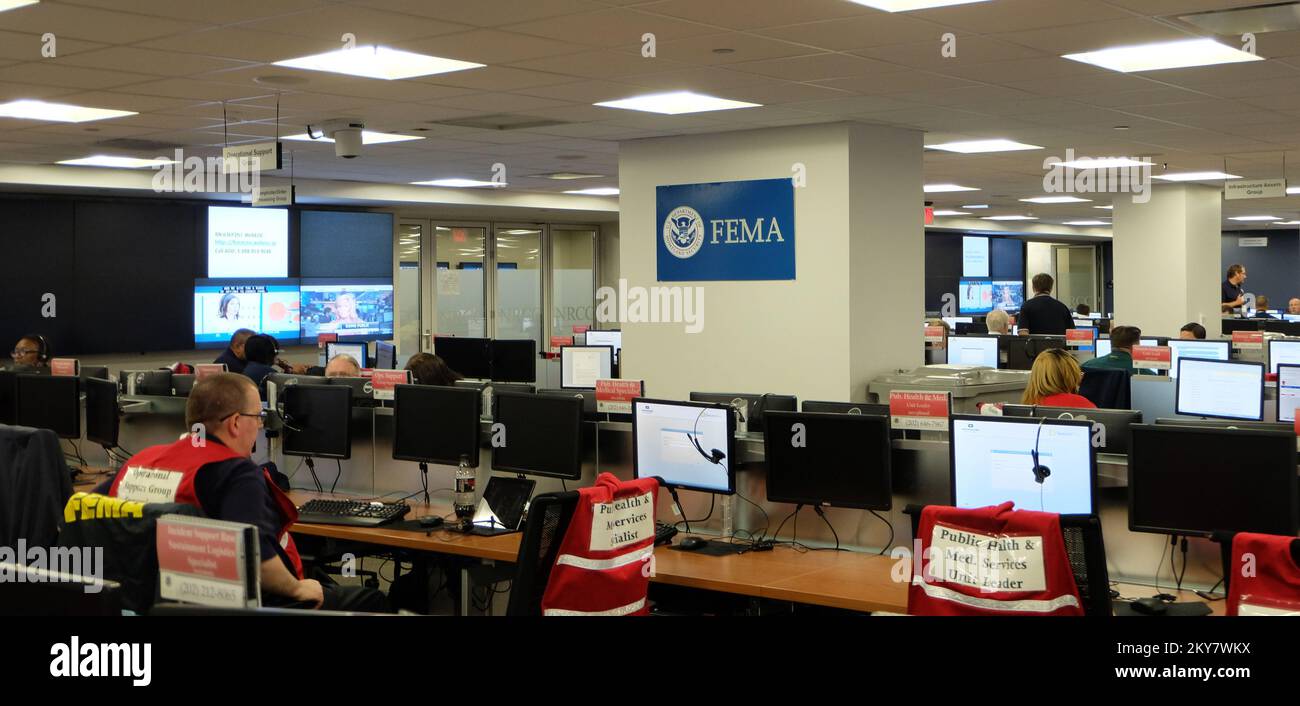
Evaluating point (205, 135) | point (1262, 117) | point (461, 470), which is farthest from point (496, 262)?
point (461, 470)

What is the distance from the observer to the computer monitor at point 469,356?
11.8 metres

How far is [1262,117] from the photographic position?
8.27 m

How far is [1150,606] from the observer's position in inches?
141

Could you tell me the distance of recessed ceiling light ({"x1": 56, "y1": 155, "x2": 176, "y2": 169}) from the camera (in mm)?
10258

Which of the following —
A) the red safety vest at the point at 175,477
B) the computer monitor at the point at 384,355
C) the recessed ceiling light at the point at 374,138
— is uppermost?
the recessed ceiling light at the point at 374,138

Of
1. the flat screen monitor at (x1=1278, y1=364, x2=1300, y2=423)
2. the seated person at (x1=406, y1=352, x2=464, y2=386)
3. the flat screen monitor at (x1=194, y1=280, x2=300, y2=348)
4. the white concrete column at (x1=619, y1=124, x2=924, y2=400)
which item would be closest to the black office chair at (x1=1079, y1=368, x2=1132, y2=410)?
the flat screen monitor at (x1=1278, y1=364, x2=1300, y2=423)

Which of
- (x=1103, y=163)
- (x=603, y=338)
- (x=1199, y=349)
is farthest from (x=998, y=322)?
(x=603, y=338)

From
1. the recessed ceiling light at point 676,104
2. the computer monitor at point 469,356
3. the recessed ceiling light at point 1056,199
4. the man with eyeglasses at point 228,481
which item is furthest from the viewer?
the recessed ceiling light at point 1056,199

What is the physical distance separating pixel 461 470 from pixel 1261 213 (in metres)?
18.0

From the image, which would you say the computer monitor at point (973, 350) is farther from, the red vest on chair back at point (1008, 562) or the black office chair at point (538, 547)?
the red vest on chair back at point (1008, 562)

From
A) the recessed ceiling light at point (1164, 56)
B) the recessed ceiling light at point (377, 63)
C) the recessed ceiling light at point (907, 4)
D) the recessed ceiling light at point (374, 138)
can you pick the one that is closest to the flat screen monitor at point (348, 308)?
the recessed ceiling light at point (374, 138)

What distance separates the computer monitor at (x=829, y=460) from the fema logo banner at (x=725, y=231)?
3834 millimetres

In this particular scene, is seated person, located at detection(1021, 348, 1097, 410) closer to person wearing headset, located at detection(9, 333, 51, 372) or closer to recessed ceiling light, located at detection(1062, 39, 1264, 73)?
recessed ceiling light, located at detection(1062, 39, 1264, 73)
